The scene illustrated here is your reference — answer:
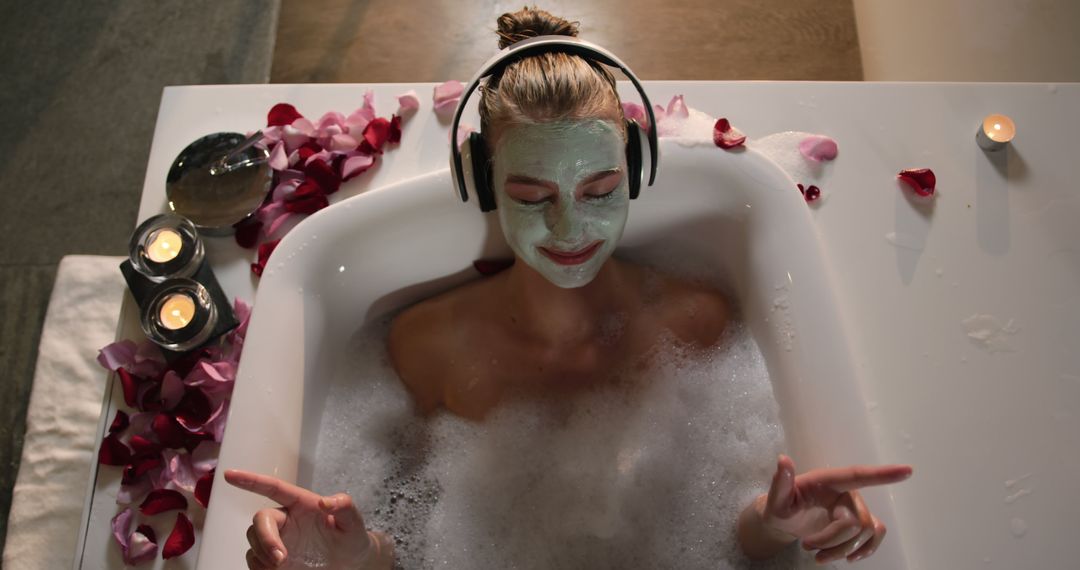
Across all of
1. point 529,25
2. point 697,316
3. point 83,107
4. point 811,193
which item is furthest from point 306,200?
point 83,107

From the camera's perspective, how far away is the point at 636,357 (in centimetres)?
140

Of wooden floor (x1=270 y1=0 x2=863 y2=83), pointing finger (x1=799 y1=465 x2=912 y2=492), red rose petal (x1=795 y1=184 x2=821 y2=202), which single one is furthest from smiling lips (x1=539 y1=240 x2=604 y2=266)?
wooden floor (x1=270 y1=0 x2=863 y2=83)

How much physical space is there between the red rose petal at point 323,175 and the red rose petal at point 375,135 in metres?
0.07

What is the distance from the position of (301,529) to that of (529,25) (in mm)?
712

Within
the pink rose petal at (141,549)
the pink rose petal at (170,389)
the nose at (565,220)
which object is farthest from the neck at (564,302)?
the pink rose petal at (141,549)

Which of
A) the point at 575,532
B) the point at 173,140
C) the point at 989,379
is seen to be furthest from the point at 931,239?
the point at 173,140

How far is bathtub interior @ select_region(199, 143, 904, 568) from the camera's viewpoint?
3.73 ft

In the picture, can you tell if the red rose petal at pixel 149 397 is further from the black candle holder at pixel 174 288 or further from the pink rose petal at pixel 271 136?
the pink rose petal at pixel 271 136

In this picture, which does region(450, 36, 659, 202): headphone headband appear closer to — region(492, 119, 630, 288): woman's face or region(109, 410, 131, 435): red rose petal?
region(492, 119, 630, 288): woman's face

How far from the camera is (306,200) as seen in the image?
4.75ft

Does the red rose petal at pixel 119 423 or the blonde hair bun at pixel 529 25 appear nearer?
the blonde hair bun at pixel 529 25

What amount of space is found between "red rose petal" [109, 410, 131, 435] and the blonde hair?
78cm

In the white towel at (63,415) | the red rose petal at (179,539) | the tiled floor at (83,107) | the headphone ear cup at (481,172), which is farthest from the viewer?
the tiled floor at (83,107)

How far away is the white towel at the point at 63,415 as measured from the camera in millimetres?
1607
